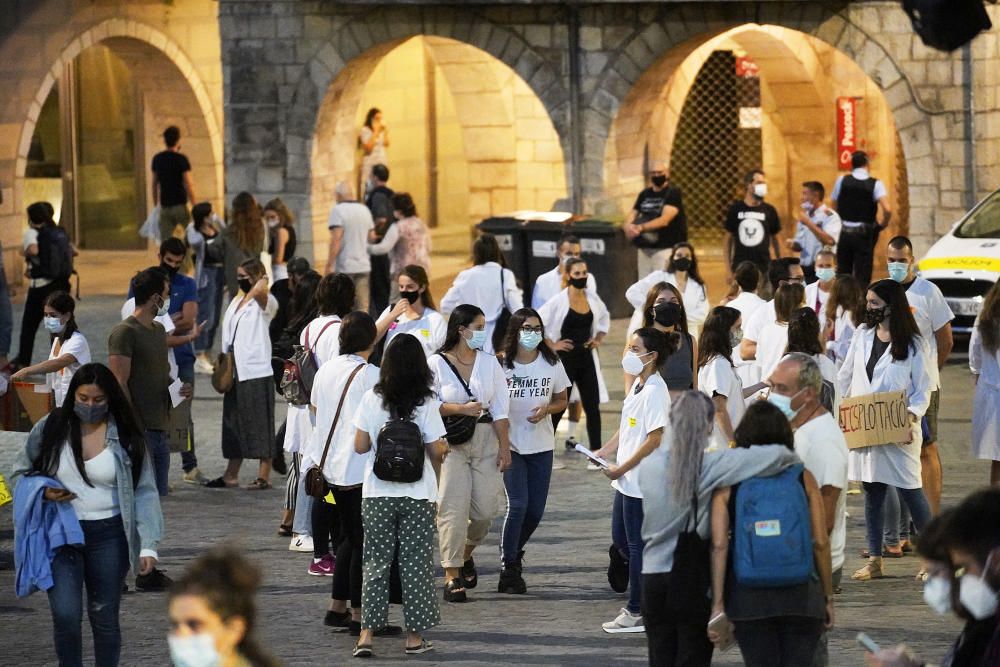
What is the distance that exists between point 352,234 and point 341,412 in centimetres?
915

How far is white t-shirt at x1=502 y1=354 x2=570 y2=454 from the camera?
33.4ft

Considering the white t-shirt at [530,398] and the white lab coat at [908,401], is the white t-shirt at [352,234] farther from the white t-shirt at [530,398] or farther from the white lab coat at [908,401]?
the white lab coat at [908,401]

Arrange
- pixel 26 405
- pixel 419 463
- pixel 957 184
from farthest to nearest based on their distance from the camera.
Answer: pixel 957 184
pixel 26 405
pixel 419 463

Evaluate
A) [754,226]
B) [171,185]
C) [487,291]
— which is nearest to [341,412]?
[487,291]

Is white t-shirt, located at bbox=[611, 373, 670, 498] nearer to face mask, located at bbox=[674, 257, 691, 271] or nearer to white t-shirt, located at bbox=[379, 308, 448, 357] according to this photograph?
white t-shirt, located at bbox=[379, 308, 448, 357]

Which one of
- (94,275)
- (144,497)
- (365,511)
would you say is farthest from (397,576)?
(94,275)

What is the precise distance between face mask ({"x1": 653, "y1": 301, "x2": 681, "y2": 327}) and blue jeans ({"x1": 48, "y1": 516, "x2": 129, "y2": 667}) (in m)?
3.61

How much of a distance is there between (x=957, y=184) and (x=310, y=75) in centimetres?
726

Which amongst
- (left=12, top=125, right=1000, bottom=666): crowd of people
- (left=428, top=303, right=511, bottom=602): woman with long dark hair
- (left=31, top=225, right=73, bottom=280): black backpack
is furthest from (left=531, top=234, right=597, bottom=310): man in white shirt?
(left=31, top=225, right=73, bottom=280): black backpack

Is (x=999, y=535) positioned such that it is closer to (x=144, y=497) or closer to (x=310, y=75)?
(x=144, y=497)

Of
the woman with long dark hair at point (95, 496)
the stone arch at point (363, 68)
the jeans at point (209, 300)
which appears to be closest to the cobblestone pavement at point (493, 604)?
the woman with long dark hair at point (95, 496)

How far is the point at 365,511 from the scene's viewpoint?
8883 millimetres

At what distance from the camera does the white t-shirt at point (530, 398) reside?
10.2 metres

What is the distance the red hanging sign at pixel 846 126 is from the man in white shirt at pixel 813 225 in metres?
6.43
